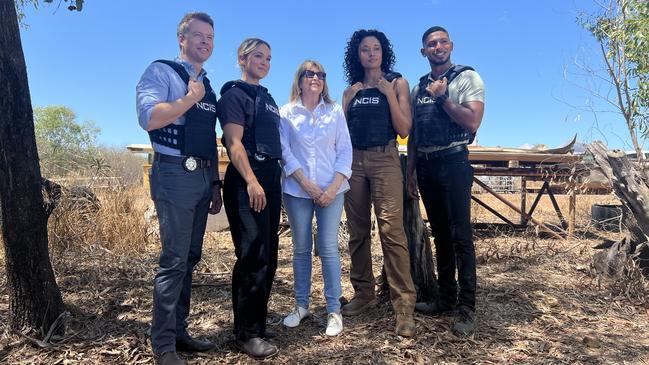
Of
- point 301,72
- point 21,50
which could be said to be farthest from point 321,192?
point 21,50

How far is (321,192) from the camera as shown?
305 centimetres

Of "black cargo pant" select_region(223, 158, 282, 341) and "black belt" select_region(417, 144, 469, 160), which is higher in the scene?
"black belt" select_region(417, 144, 469, 160)

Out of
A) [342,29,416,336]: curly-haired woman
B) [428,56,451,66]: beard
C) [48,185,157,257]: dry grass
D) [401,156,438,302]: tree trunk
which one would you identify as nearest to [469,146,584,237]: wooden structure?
[401,156,438,302]: tree trunk

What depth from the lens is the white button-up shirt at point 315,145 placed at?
3.11 meters

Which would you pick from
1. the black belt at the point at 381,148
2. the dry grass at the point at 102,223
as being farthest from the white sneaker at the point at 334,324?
the dry grass at the point at 102,223

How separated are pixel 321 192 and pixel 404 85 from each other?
1049 millimetres

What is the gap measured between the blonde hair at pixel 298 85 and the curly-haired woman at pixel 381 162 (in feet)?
0.86

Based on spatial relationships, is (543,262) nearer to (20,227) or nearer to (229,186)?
(229,186)

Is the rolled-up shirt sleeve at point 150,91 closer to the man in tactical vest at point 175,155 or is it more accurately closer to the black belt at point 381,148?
the man in tactical vest at point 175,155

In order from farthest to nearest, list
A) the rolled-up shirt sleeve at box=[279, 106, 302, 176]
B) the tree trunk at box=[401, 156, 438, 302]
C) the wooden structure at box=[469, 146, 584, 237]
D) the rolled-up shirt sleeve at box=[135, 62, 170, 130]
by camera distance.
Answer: the wooden structure at box=[469, 146, 584, 237]
the tree trunk at box=[401, 156, 438, 302]
the rolled-up shirt sleeve at box=[279, 106, 302, 176]
the rolled-up shirt sleeve at box=[135, 62, 170, 130]

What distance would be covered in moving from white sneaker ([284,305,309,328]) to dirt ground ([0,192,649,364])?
0.06 metres

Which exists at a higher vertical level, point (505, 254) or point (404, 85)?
point (404, 85)

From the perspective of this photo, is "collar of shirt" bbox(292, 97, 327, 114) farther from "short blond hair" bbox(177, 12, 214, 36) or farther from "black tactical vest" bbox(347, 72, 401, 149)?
"short blond hair" bbox(177, 12, 214, 36)

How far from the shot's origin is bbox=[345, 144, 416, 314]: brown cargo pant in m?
3.24
